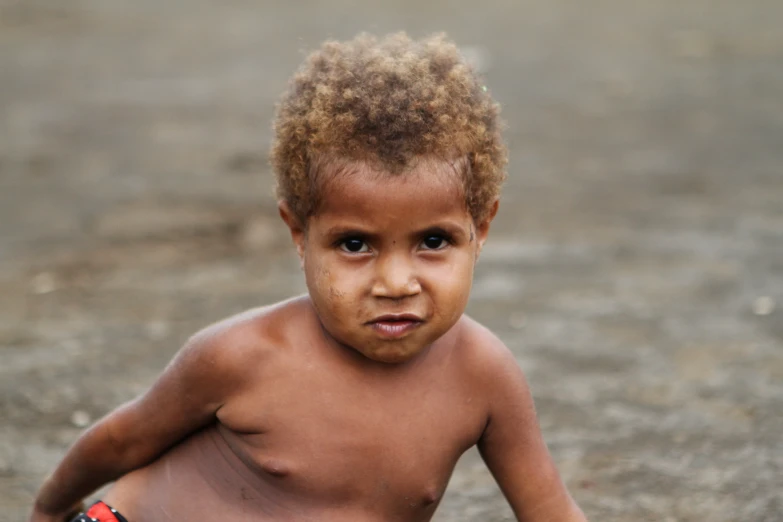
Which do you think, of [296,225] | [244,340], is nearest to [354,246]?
[296,225]

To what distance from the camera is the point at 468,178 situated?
7.72 feet

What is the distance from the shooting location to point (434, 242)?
2.34 m

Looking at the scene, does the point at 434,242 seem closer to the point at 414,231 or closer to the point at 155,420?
the point at 414,231

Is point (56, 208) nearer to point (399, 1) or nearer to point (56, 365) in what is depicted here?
point (56, 365)

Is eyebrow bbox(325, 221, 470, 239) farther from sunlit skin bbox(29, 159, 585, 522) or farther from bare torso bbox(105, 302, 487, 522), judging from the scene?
bare torso bbox(105, 302, 487, 522)

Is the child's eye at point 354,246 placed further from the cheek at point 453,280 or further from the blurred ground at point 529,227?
the blurred ground at point 529,227

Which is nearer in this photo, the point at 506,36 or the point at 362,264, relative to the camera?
the point at 362,264

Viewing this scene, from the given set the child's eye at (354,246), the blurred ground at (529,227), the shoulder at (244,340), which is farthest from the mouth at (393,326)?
the blurred ground at (529,227)

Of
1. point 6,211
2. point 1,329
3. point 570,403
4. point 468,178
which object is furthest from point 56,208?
point 468,178

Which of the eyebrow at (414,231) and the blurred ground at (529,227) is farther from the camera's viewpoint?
the blurred ground at (529,227)

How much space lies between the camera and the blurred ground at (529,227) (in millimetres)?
3756

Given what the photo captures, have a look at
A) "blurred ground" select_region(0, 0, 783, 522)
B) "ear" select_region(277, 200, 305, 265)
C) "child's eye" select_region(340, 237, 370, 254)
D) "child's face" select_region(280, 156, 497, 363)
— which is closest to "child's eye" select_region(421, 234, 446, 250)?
"child's face" select_region(280, 156, 497, 363)

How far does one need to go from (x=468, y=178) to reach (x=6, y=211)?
4.25m

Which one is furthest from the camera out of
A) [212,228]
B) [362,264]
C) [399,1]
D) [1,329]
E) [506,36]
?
[399,1]
